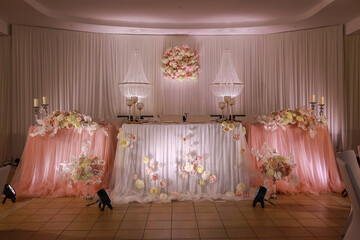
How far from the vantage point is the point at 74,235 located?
3.24 meters

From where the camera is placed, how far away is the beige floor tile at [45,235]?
10.4 feet

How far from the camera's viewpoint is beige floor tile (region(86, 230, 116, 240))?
3.15 metres

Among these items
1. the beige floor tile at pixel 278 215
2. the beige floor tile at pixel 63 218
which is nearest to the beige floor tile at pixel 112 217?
the beige floor tile at pixel 63 218

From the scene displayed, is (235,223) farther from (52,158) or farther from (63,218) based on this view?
(52,158)

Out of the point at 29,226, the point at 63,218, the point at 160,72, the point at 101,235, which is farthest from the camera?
the point at 160,72

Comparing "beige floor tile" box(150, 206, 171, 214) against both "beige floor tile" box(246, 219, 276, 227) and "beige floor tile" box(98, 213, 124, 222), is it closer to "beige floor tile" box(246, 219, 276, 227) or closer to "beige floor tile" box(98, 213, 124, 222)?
"beige floor tile" box(98, 213, 124, 222)

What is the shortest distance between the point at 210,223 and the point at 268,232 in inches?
25.1

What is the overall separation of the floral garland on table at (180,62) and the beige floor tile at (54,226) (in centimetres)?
502

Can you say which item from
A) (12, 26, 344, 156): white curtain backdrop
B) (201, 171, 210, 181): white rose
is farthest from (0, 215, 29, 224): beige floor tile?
(12, 26, 344, 156): white curtain backdrop

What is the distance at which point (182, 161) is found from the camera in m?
4.59

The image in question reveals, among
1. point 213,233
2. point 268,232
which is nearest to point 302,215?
point 268,232

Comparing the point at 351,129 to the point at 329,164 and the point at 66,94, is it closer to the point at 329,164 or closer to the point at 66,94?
the point at 329,164

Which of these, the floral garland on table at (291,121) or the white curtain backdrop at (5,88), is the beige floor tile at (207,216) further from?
the white curtain backdrop at (5,88)

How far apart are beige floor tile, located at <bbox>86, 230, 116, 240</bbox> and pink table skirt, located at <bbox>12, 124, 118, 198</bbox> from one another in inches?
56.3
